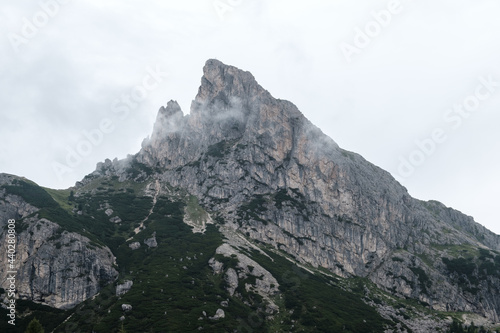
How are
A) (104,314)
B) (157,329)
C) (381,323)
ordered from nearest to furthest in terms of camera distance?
(157,329), (104,314), (381,323)

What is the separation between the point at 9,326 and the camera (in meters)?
116

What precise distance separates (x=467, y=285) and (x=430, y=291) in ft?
73.1

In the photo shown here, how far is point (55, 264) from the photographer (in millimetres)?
145375

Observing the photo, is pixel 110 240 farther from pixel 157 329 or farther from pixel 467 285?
pixel 467 285

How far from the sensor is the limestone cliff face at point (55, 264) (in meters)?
138

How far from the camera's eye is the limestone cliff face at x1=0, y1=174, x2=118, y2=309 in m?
138

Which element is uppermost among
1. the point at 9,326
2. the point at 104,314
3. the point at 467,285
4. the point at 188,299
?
the point at 467,285

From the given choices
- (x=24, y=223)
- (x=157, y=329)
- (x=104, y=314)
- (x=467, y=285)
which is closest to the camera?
(x=157, y=329)

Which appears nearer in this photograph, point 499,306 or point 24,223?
point 24,223

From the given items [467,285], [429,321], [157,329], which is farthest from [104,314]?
[467,285]
